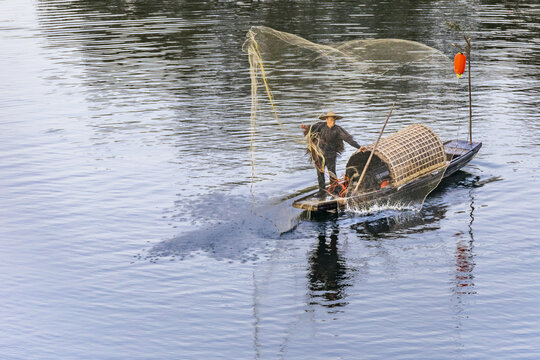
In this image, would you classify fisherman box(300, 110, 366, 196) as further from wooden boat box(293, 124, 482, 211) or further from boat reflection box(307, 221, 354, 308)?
boat reflection box(307, 221, 354, 308)

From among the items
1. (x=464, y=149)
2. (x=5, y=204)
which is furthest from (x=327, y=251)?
(x=5, y=204)

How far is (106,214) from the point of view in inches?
1086

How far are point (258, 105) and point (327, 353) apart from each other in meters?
26.3

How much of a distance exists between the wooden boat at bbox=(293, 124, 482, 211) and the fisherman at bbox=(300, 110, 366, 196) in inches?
26.2

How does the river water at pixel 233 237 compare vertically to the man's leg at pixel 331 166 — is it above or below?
below

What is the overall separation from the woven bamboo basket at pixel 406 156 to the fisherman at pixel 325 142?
785 millimetres

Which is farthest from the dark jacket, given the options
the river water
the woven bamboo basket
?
the river water

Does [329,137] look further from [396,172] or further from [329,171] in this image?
[396,172]

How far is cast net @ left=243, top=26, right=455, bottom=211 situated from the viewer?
26297mm

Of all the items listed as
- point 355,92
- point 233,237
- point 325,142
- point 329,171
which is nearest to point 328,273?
point 233,237

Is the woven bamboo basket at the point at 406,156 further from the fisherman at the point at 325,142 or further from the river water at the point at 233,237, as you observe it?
the river water at the point at 233,237

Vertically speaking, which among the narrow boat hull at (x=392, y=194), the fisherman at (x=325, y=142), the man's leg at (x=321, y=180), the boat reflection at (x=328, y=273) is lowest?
the boat reflection at (x=328, y=273)

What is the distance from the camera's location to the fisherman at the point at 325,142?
2648cm

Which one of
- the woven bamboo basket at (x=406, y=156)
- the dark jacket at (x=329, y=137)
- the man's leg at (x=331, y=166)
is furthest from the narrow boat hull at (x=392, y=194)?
the dark jacket at (x=329, y=137)
